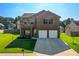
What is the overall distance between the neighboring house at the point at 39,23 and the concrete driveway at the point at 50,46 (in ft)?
0.62

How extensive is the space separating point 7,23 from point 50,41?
1.30 m

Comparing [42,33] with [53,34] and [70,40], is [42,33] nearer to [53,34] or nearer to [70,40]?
[53,34]

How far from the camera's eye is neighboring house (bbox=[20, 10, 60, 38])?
473 inches

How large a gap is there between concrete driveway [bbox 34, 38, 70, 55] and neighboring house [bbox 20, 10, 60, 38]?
19cm

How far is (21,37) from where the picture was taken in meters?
12.1

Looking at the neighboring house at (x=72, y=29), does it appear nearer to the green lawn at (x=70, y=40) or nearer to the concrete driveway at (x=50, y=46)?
the green lawn at (x=70, y=40)

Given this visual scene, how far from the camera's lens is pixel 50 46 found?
39.7 feet

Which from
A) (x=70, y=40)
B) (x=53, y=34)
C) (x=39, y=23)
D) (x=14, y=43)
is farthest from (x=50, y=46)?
(x=14, y=43)

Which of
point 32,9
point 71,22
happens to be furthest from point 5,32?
point 71,22

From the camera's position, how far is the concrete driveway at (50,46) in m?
12.0

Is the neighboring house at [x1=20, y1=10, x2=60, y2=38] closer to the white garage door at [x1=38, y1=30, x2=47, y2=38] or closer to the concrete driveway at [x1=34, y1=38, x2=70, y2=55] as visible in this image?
the white garage door at [x1=38, y1=30, x2=47, y2=38]

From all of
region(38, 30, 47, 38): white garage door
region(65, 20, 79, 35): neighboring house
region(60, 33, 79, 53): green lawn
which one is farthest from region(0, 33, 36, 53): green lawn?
region(65, 20, 79, 35): neighboring house

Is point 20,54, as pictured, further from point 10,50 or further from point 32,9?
point 32,9

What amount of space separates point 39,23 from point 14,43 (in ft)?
2.92
